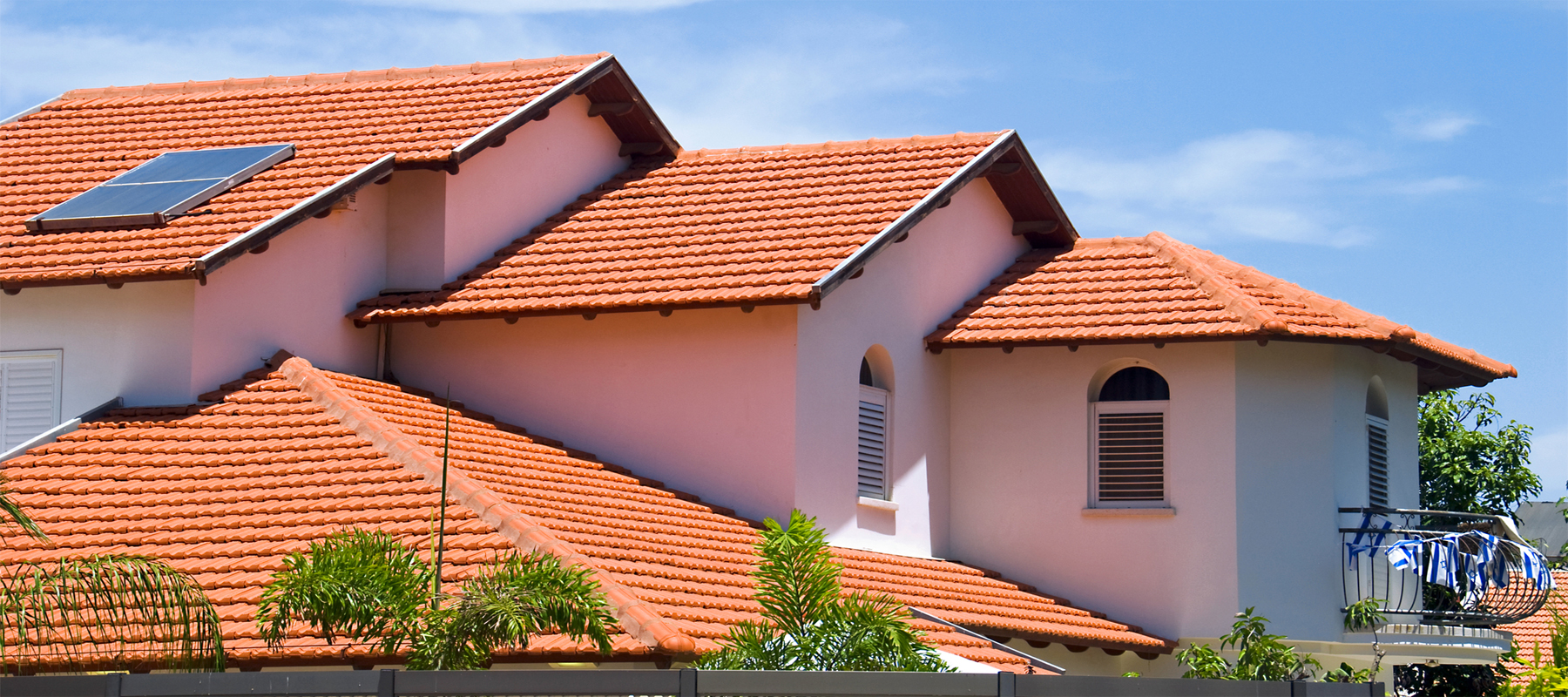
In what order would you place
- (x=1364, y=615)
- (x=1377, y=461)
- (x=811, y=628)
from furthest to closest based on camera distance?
(x=1377, y=461)
(x=1364, y=615)
(x=811, y=628)

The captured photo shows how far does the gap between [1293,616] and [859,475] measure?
220 inches

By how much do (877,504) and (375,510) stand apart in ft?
23.9

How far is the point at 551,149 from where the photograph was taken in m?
→ 24.9

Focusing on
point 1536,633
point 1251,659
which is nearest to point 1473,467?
point 1536,633

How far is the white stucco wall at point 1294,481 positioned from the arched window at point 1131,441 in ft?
3.64

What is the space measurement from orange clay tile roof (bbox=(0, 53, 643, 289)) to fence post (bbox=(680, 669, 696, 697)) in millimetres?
10425

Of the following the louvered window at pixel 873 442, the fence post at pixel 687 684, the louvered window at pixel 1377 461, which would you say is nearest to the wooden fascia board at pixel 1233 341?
the louvered window at pixel 1377 461

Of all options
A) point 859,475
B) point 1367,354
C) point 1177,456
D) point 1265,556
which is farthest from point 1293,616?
point 859,475

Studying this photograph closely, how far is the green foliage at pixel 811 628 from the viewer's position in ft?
40.5

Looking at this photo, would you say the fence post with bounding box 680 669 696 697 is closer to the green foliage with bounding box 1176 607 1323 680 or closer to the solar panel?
the green foliage with bounding box 1176 607 1323 680

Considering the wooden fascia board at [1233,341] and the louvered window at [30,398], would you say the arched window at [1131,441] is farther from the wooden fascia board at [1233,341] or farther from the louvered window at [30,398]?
the louvered window at [30,398]

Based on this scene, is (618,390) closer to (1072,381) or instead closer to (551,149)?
(551,149)

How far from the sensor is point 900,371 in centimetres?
2331

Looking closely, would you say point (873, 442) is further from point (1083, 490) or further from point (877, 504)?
point (1083, 490)
